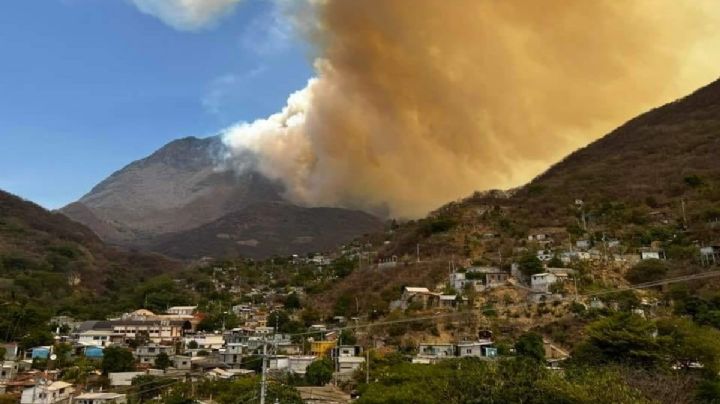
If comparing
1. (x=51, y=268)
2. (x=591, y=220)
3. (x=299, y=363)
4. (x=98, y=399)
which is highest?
(x=591, y=220)

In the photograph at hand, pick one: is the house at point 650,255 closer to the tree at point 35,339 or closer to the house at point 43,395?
the house at point 43,395

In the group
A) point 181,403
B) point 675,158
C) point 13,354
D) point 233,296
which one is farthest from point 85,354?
point 675,158

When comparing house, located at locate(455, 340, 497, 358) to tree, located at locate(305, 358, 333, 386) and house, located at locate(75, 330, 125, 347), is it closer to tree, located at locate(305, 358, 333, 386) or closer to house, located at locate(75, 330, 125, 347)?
tree, located at locate(305, 358, 333, 386)

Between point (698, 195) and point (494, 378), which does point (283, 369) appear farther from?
point (698, 195)

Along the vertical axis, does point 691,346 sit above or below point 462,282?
below

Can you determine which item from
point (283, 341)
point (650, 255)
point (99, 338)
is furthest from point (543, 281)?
point (99, 338)

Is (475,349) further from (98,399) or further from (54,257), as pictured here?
(54,257)

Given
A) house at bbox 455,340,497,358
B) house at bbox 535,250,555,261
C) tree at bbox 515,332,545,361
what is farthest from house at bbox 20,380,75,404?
house at bbox 535,250,555,261

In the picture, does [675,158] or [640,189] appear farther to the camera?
[675,158]
